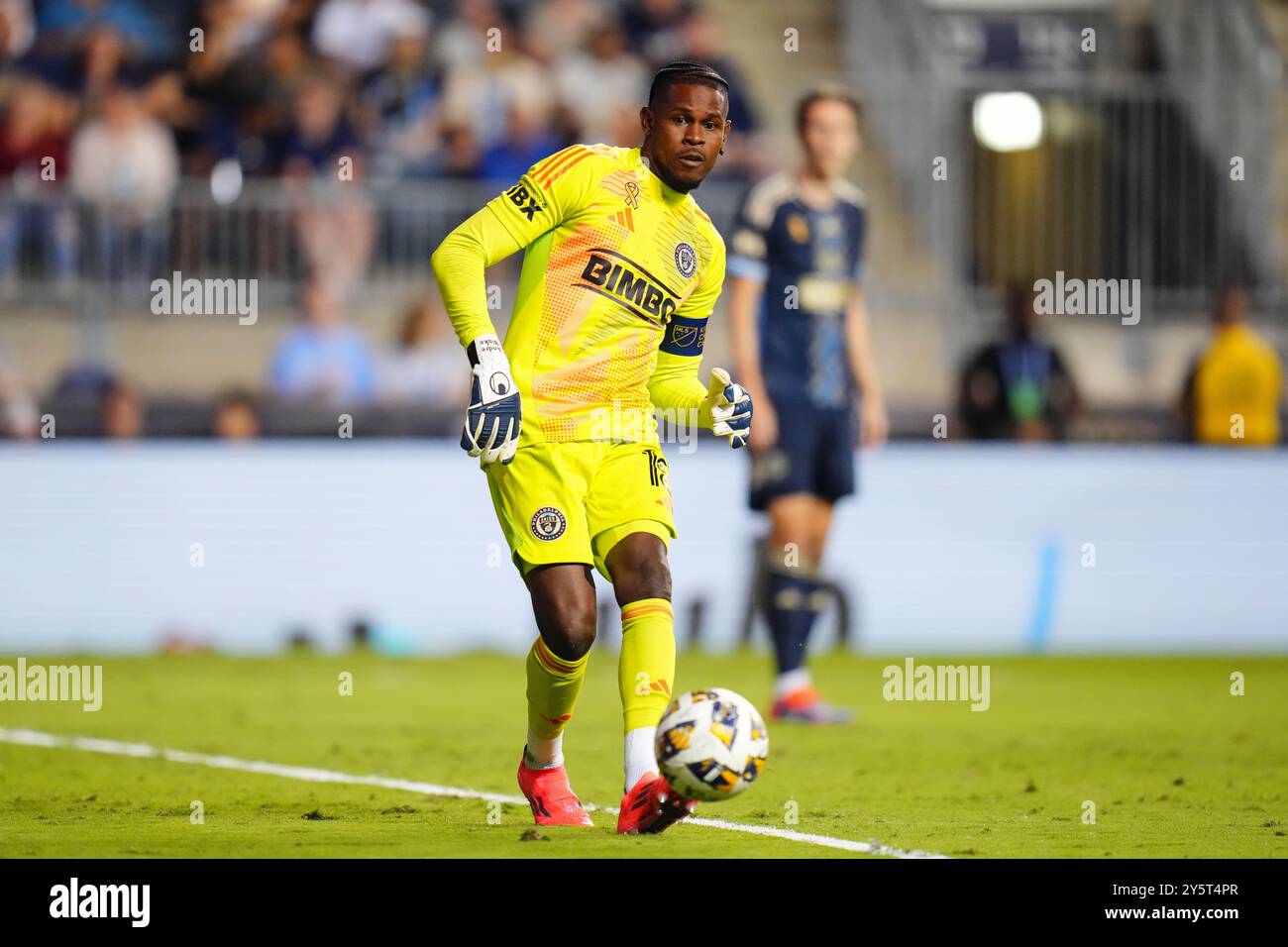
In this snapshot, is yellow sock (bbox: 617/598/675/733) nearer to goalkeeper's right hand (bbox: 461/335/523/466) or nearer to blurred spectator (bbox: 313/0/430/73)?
goalkeeper's right hand (bbox: 461/335/523/466)

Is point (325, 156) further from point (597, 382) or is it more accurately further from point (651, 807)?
point (651, 807)

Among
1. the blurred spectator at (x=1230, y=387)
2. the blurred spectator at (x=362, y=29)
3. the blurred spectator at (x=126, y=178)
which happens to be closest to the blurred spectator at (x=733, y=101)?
the blurred spectator at (x=362, y=29)

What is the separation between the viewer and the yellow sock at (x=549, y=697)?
711cm

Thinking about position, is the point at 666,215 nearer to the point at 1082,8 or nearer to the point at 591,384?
the point at 591,384

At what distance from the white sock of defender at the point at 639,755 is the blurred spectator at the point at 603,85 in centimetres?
1069

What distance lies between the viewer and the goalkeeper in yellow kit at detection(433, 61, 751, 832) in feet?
22.7

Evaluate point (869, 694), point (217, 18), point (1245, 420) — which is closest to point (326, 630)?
point (869, 694)

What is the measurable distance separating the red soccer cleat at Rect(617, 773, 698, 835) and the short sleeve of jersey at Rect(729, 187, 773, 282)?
183 inches

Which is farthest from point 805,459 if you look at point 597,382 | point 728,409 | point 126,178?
point 126,178

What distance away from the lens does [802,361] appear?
1123 centimetres

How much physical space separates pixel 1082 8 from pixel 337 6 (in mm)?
Answer: 6708

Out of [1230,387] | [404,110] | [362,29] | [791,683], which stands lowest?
[791,683]

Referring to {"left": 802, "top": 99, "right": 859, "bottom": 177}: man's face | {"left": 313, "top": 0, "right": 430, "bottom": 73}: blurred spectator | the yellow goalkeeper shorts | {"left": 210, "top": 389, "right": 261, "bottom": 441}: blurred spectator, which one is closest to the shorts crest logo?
the yellow goalkeeper shorts

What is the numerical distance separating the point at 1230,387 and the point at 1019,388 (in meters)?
1.54
